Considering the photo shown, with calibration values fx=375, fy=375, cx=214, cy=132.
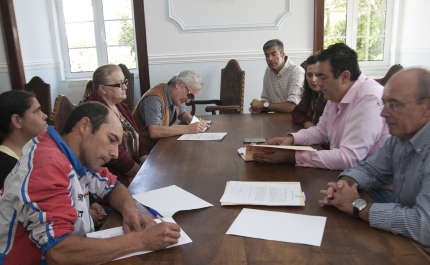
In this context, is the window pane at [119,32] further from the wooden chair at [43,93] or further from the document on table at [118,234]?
the document on table at [118,234]

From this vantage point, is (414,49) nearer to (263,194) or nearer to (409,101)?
(409,101)

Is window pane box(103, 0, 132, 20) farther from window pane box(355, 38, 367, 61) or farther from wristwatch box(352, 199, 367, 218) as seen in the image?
wristwatch box(352, 199, 367, 218)

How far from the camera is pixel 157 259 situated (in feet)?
3.41

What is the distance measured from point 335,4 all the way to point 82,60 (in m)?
3.53

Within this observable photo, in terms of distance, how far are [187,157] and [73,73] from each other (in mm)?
3899

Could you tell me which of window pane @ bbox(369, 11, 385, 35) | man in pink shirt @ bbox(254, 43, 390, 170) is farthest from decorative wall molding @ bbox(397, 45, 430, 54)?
man in pink shirt @ bbox(254, 43, 390, 170)

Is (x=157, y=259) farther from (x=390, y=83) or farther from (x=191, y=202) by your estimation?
(x=390, y=83)

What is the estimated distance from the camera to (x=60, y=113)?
2361mm

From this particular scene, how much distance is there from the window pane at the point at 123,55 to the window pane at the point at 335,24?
262cm

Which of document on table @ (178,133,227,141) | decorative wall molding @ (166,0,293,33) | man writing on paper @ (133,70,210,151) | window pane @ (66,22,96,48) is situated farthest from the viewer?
window pane @ (66,22,96,48)

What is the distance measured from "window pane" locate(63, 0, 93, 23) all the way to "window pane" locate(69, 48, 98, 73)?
0.42 metres

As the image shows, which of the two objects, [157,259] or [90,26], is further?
[90,26]

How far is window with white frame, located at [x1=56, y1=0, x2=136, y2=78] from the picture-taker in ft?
16.7

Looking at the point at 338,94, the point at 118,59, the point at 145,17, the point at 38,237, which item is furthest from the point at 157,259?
the point at 118,59
